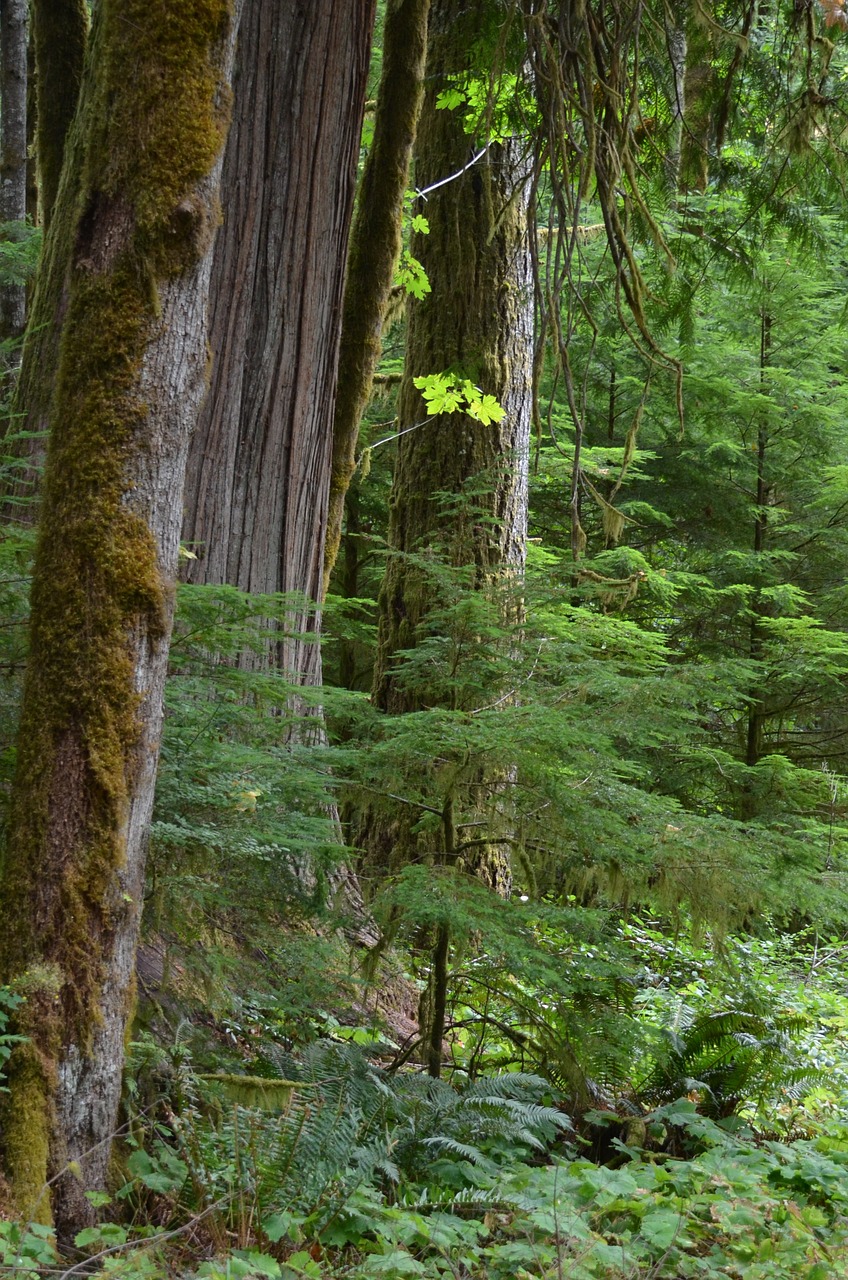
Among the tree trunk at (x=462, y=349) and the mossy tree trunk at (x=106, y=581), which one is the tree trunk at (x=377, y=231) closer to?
the tree trunk at (x=462, y=349)

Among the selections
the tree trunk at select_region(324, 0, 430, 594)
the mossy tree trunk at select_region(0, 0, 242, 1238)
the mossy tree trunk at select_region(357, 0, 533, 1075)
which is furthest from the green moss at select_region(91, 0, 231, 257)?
the mossy tree trunk at select_region(357, 0, 533, 1075)

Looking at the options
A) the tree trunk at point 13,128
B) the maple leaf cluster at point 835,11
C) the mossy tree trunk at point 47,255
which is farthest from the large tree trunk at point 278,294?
the tree trunk at point 13,128

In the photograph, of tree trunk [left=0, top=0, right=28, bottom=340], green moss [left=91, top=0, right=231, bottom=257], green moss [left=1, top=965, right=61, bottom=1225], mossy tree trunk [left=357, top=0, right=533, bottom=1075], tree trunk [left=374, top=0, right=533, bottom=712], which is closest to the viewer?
green moss [left=1, top=965, right=61, bottom=1225]

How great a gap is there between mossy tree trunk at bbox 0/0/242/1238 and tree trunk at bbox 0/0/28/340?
5.60m

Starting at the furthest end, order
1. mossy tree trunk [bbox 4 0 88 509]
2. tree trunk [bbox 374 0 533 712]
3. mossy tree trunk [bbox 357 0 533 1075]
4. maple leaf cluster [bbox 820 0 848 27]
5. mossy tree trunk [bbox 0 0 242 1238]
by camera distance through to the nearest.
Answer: tree trunk [bbox 374 0 533 712], mossy tree trunk [bbox 357 0 533 1075], mossy tree trunk [bbox 4 0 88 509], maple leaf cluster [bbox 820 0 848 27], mossy tree trunk [bbox 0 0 242 1238]

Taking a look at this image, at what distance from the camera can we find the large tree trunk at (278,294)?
15.2 feet

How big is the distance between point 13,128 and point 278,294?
470cm

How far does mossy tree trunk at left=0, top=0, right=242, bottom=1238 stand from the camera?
2471 mm

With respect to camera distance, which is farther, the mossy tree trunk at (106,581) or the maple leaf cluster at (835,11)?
the maple leaf cluster at (835,11)

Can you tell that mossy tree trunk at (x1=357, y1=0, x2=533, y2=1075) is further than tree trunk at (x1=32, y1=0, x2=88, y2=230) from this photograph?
Yes

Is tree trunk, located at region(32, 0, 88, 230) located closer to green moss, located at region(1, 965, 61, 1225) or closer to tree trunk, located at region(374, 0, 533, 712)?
tree trunk, located at region(374, 0, 533, 712)

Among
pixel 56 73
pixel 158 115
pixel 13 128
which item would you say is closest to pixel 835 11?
pixel 158 115

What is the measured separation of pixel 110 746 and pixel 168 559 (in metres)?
0.50

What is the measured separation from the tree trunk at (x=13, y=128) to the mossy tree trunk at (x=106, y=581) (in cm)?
560
